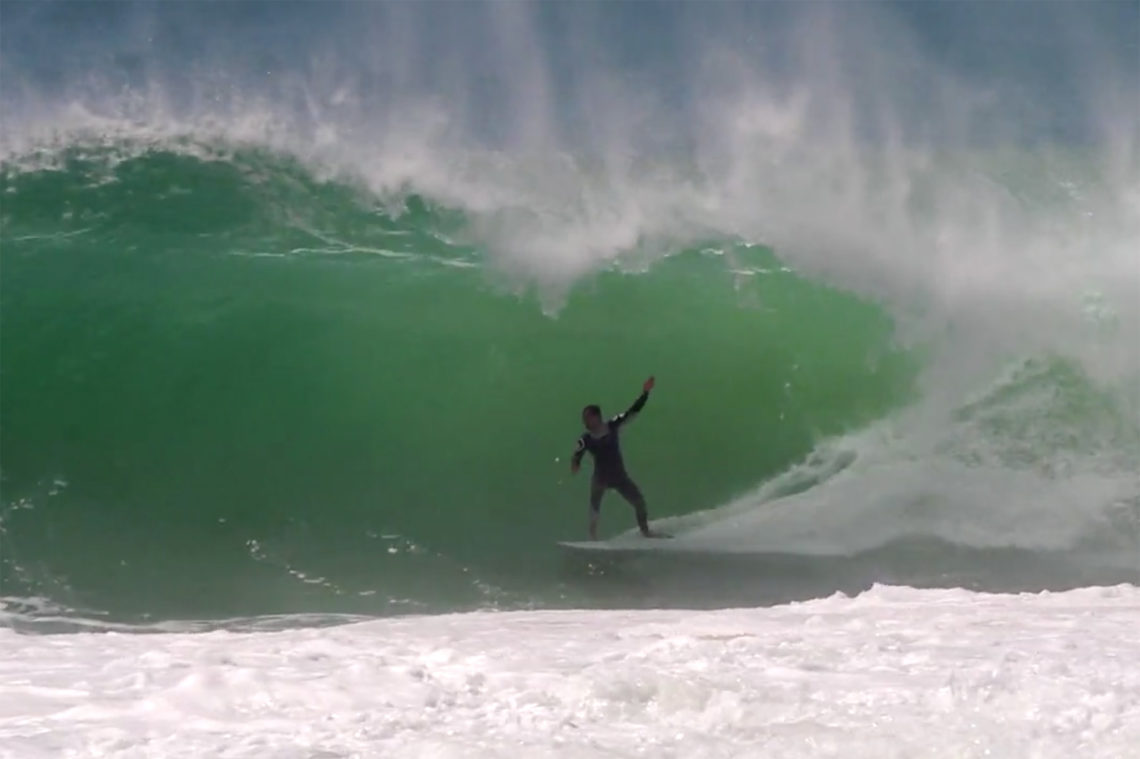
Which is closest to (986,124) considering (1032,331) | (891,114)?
(891,114)

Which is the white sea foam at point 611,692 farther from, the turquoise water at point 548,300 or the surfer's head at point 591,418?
the surfer's head at point 591,418

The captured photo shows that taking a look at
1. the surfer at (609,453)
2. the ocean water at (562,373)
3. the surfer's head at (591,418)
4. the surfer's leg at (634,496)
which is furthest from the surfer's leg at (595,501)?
the surfer's head at (591,418)

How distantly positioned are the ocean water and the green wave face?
0.04 m

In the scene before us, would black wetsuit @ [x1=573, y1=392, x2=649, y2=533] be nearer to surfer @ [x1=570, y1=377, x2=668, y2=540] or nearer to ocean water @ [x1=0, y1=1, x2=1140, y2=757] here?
surfer @ [x1=570, y1=377, x2=668, y2=540]

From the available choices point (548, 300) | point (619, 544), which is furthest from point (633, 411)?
point (548, 300)

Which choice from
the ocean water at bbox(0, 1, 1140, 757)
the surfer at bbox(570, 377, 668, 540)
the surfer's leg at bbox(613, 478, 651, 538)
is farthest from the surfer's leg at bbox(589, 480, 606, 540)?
the ocean water at bbox(0, 1, 1140, 757)

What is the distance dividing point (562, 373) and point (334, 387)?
5.72 feet

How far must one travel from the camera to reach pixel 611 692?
4879 millimetres

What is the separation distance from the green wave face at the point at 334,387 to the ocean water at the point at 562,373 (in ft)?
0.12

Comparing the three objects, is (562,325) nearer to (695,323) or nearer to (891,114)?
(695,323)

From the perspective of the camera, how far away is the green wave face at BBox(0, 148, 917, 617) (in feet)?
30.0

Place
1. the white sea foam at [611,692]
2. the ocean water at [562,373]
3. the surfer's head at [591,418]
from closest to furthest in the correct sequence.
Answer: the white sea foam at [611,692] → the ocean water at [562,373] → the surfer's head at [591,418]

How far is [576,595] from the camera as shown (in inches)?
337

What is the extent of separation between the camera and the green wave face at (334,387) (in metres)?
9.14
